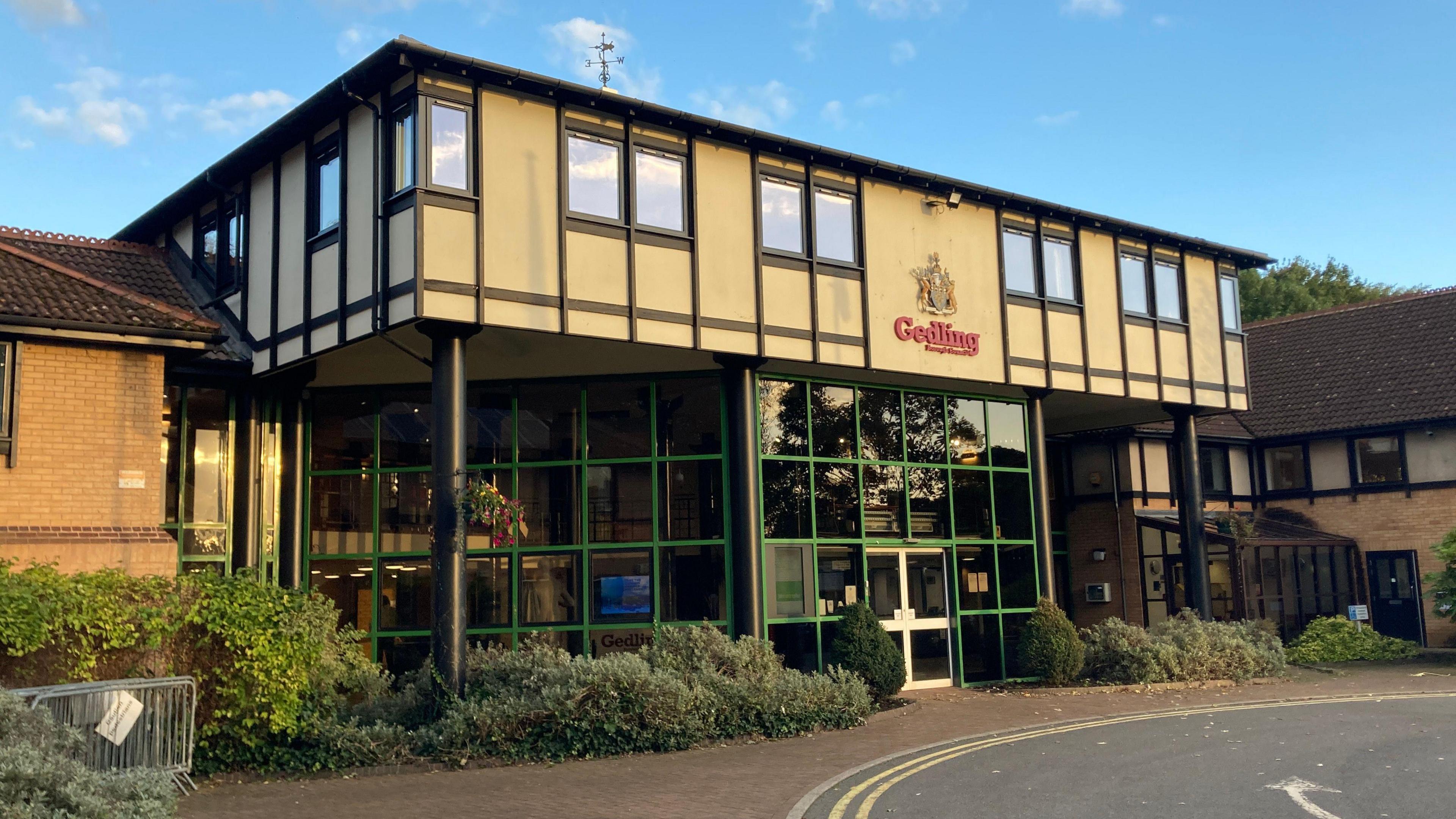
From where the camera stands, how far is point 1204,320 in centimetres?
2409

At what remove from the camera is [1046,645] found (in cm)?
2000

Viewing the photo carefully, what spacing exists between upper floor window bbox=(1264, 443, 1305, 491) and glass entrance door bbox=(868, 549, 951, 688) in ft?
47.7

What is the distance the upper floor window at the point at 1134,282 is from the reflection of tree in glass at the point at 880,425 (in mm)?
5416

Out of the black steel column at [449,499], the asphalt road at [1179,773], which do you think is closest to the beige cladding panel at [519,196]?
the black steel column at [449,499]

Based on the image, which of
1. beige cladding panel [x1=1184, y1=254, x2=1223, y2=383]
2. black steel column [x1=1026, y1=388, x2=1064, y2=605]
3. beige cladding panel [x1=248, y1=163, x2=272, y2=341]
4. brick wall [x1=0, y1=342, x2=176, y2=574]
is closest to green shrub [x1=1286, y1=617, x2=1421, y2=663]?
beige cladding panel [x1=1184, y1=254, x2=1223, y2=383]

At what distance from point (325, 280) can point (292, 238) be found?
53.8 inches

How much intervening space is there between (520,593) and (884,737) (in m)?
5.95

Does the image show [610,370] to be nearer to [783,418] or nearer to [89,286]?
[783,418]

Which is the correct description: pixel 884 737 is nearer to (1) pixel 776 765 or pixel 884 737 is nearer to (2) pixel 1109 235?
(1) pixel 776 765

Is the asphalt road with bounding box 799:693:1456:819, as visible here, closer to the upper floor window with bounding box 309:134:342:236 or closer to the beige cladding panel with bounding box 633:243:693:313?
the beige cladding panel with bounding box 633:243:693:313

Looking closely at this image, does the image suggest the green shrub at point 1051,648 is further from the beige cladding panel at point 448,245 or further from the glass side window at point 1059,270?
the beige cladding panel at point 448,245

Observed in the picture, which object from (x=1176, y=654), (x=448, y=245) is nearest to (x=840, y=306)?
(x=448, y=245)

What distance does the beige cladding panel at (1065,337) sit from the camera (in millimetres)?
21438

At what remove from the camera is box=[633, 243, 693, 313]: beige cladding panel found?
16406 millimetres
